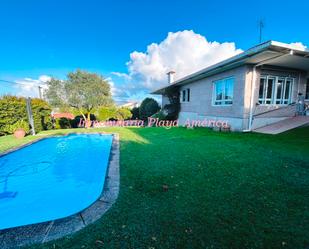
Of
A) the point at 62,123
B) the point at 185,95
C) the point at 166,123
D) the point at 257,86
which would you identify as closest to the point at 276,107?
the point at 257,86

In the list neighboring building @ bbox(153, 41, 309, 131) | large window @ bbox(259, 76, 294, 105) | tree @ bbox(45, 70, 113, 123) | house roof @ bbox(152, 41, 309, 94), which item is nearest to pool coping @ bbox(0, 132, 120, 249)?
house roof @ bbox(152, 41, 309, 94)

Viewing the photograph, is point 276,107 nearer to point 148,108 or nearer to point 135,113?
point 148,108

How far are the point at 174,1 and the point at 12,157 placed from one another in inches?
531

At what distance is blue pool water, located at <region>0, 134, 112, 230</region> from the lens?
10.9 ft

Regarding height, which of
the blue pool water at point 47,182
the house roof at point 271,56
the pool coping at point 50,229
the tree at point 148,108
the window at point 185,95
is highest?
the house roof at point 271,56

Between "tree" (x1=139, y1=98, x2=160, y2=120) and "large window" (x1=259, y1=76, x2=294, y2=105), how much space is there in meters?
14.0

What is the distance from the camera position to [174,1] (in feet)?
37.4

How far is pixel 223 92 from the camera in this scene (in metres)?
11.3

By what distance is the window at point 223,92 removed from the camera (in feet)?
34.6

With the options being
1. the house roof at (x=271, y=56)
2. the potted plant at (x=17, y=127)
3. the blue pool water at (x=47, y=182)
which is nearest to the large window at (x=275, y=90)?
the house roof at (x=271, y=56)

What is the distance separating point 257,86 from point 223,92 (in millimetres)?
2218

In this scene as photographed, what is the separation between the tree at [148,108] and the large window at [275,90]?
45.9 feet

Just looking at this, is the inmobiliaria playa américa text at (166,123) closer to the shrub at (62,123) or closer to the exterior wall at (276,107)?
the shrub at (62,123)

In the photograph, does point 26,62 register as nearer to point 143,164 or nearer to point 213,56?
point 143,164
